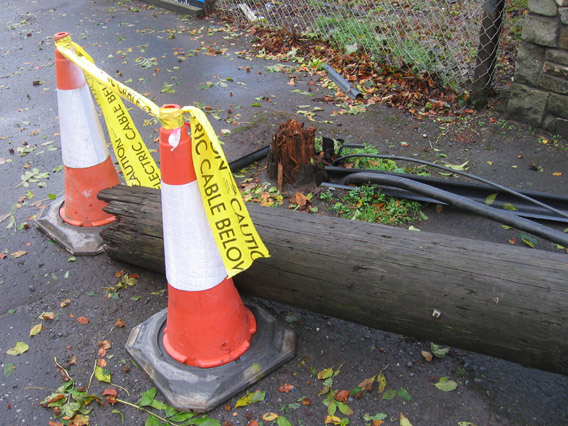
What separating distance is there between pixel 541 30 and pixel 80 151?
425 cm

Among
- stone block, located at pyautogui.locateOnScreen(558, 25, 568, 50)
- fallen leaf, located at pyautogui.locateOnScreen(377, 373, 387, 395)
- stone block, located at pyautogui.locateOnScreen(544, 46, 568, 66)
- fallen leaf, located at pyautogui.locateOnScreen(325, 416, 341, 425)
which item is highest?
stone block, located at pyautogui.locateOnScreen(558, 25, 568, 50)

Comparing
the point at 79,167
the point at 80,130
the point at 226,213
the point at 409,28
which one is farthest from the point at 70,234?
the point at 409,28

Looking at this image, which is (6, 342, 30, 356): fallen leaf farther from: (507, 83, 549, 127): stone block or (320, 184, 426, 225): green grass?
(507, 83, 549, 127): stone block

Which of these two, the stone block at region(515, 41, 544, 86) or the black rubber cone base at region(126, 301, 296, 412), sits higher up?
the stone block at region(515, 41, 544, 86)

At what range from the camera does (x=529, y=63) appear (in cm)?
495

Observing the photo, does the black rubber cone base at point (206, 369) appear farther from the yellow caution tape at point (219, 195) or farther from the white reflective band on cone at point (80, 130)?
the white reflective band on cone at point (80, 130)

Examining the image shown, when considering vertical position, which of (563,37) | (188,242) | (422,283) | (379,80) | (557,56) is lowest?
(379,80)

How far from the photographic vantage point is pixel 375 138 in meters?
5.20

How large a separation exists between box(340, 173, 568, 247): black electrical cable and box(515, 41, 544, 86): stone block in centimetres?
217

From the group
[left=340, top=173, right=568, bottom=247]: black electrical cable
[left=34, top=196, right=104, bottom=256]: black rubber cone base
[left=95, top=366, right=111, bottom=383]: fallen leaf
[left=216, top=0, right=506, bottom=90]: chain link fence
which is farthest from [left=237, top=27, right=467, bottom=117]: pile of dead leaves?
[left=95, top=366, right=111, bottom=383]: fallen leaf

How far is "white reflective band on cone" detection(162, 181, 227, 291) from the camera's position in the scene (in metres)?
2.43

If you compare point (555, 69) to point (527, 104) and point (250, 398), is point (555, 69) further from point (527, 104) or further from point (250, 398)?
point (250, 398)

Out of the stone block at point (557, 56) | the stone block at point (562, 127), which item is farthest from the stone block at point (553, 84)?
the stone block at point (562, 127)

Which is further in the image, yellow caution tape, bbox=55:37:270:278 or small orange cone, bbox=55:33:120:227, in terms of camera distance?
small orange cone, bbox=55:33:120:227
